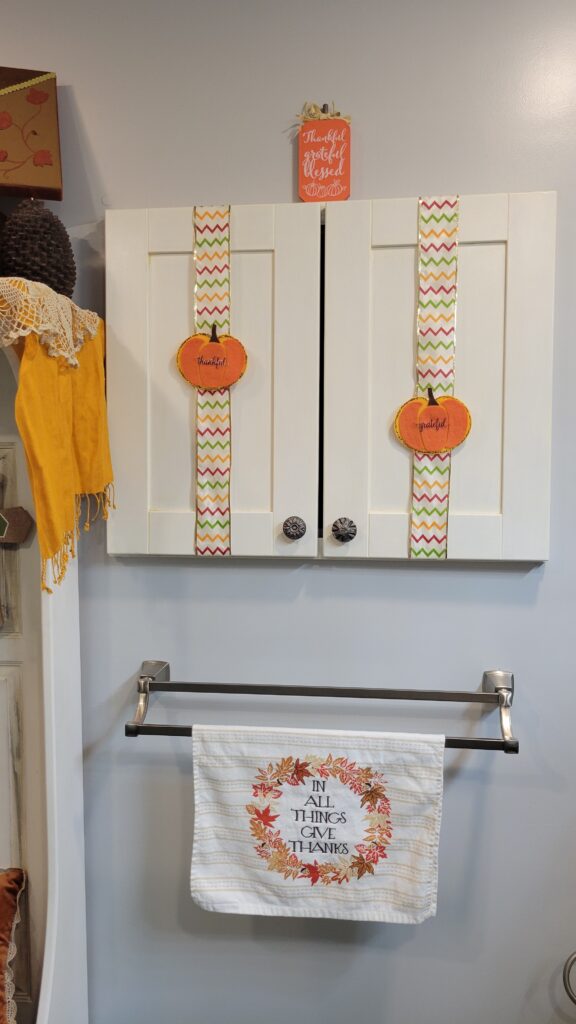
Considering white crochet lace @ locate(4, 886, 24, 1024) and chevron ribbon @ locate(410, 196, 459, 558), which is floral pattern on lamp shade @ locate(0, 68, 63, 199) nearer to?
chevron ribbon @ locate(410, 196, 459, 558)

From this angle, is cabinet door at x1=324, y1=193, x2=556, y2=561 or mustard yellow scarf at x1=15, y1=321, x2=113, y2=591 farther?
cabinet door at x1=324, y1=193, x2=556, y2=561

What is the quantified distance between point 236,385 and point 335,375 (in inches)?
→ 6.2

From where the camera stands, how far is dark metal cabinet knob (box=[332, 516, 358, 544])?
3.27ft

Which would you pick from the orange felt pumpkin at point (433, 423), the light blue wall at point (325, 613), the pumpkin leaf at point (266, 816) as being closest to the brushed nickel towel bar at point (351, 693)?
the light blue wall at point (325, 613)

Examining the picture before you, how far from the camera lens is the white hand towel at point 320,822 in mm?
961

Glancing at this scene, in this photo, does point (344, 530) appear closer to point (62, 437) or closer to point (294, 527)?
point (294, 527)

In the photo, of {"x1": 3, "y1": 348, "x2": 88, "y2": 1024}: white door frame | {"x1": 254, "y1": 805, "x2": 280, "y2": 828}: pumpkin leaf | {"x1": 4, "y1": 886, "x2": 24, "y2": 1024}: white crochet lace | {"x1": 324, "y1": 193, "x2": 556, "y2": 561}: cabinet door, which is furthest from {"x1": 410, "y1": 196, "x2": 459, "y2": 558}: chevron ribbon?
{"x1": 4, "y1": 886, "x2": 24, "y2": 1024}: white crochet lace

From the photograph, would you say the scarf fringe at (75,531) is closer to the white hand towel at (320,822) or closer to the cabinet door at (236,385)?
the cabinet door at (236,385)

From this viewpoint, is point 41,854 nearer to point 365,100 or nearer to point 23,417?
point 23,417

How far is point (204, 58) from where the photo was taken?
3.35 ft

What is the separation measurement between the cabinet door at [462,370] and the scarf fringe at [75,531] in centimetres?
35

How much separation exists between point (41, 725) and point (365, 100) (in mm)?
1129

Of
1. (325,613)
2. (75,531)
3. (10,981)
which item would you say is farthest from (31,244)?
(10,981)

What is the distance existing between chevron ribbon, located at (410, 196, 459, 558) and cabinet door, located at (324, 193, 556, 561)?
0.04 ft
